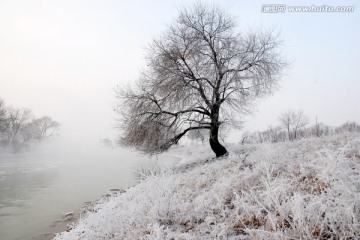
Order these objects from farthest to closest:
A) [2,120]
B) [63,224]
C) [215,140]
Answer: [2,120]
[215,140]
[63,224]

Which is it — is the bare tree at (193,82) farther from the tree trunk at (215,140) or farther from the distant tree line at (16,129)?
the distant tree line at (16,129)

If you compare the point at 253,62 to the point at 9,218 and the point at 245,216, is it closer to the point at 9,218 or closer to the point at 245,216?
the point at 245,216

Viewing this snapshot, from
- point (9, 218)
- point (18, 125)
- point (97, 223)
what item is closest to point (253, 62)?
point (97, 223)

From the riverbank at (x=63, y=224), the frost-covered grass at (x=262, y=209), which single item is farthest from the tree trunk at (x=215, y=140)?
the frost-covered grass at (x=262, y=209)

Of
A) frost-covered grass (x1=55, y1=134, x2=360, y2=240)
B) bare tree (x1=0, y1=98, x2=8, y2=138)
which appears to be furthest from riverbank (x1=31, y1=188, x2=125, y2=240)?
bare tree (x1=0, y1=98, x2=8, y2=138)

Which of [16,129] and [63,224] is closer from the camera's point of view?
[63,224]

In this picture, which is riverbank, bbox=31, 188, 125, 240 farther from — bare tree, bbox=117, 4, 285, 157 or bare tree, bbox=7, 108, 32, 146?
bare tree, bbox=7, 108, 32, 146

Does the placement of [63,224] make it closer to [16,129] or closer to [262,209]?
[262,209]

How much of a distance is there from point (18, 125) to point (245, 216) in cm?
6502

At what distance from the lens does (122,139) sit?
52.3 ft

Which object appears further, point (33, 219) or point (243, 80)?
point (243, 80)

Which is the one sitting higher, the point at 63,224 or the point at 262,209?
the point at 262,209

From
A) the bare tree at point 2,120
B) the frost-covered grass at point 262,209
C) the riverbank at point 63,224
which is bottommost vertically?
the riverbank at point 63,224

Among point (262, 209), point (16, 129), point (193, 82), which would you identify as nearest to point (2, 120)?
point (16, 129)
